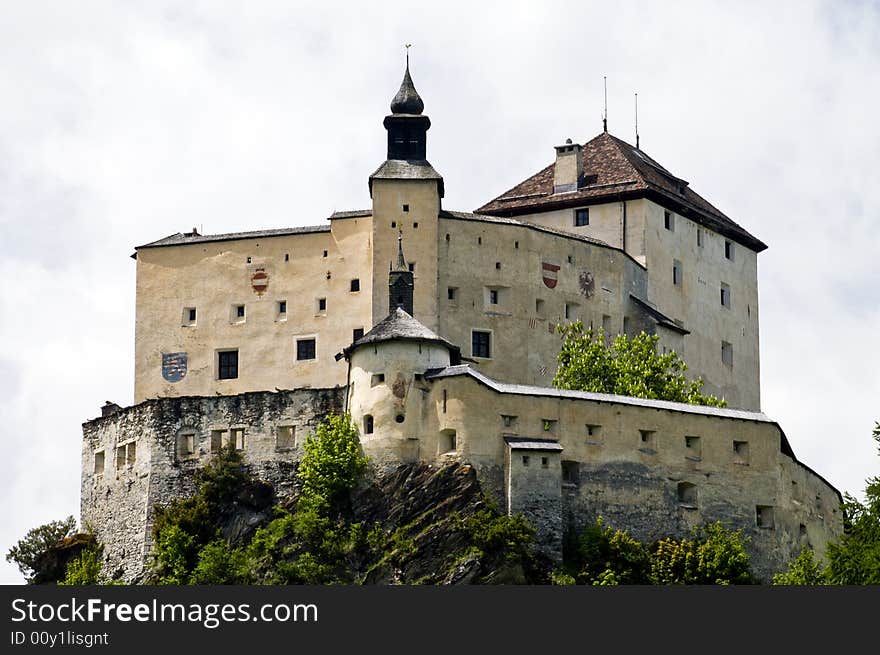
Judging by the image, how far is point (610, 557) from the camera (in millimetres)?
84062

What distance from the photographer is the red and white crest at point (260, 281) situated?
326ft

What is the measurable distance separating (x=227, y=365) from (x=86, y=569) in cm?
1077

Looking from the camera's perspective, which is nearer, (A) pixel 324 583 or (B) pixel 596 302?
(A) pixel 324 583

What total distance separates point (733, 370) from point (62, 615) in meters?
49.9

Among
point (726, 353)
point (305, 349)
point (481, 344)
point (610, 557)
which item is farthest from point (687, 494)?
point (726, 353)

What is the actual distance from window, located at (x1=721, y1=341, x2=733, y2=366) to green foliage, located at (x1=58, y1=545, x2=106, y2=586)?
1127 inches

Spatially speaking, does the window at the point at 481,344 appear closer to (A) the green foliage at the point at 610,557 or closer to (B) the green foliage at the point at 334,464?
(B) the green foliage at the point at 334,464

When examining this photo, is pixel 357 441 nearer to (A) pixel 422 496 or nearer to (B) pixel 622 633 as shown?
(A) pixel 422 496

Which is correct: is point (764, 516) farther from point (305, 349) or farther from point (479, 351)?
point (305, 349)

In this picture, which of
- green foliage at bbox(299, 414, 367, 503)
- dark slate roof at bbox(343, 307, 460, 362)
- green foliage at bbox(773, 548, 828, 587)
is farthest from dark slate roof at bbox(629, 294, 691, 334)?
green foliage at bbox(299, 414, 367, 503)

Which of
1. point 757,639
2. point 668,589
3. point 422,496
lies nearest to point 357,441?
point 422,496

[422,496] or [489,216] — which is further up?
[489,216]

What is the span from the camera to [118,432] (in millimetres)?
95000

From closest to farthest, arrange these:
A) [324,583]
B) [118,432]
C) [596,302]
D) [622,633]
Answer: [622,633] → [324,583] → [118,432] → [596,302]
